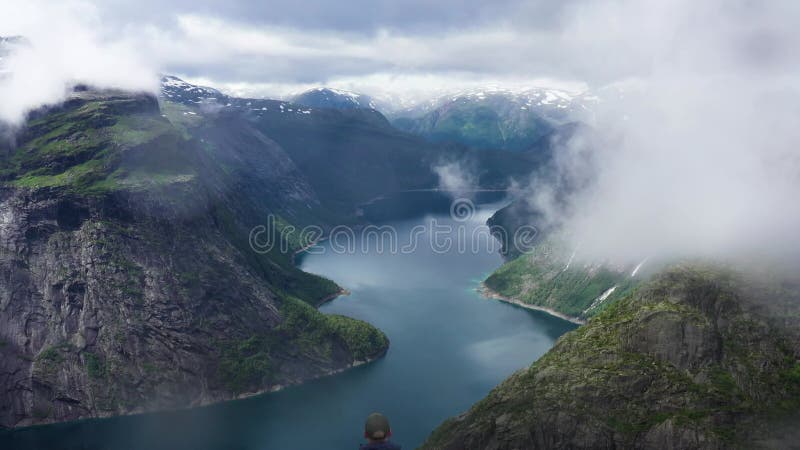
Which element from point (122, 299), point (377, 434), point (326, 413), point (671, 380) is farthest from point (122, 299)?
point (377, 434)

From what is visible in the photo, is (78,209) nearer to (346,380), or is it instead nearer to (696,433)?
(346,380)

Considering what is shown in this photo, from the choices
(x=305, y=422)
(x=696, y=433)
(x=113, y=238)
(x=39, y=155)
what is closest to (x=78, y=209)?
(x=113, y=238)

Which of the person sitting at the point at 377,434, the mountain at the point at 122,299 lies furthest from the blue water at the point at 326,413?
the person sitting at the point at 377,434

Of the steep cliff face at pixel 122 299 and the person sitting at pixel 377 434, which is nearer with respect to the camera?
the person sitting at pixel 377 434

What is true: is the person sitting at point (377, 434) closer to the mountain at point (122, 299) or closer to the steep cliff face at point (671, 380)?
the steep cliff face at point (671, 380)

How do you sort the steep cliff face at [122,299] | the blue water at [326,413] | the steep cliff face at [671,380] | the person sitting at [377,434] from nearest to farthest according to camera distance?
the person sitting at [377,434]
the steep cliff face at [671,380]
the blue water at [326,413]
the steep cliff face at [122,299]

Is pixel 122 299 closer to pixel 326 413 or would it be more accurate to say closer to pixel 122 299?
pixel 122 299
